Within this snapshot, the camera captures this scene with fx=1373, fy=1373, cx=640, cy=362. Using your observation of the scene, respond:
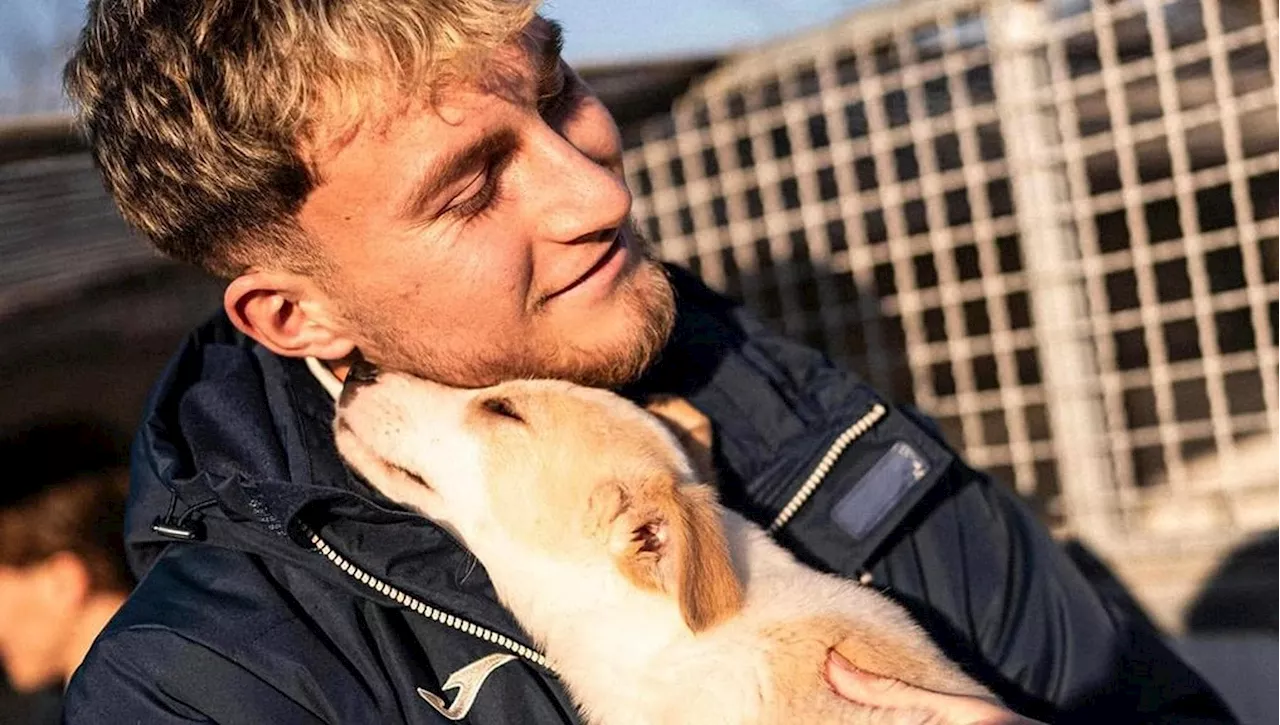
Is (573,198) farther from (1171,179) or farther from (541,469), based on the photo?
(1171,179)

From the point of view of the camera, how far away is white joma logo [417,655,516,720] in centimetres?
201

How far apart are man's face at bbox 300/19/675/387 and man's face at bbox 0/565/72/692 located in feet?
6.17

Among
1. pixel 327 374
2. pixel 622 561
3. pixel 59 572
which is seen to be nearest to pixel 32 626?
pixel 59 572

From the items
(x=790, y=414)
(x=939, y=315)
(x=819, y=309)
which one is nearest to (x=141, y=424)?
(x=790, y=414)

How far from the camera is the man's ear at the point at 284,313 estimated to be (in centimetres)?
232

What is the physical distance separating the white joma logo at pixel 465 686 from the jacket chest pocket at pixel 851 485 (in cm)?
67

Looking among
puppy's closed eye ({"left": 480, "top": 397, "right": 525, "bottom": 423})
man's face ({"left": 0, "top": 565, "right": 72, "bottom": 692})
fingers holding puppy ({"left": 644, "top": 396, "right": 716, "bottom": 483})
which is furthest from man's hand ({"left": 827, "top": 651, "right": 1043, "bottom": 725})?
man's face ({"left": 0, "top": 565, "right": 72, "bottom": 692})

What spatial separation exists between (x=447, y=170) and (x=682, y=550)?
2.35 ft

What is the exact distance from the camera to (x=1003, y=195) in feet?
20.7

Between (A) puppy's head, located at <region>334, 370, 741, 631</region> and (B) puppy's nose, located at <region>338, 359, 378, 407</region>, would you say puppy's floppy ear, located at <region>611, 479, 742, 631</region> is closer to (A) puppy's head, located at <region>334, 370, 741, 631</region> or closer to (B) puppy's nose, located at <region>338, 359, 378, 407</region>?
(A) puppy's head, located at <region>334, 370, 741, 631</region>

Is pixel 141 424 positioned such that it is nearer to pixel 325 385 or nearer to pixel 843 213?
pixel 325 385

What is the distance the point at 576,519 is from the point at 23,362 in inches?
133

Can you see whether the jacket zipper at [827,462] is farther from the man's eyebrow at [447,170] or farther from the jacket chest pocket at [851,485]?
the man's eyebrow at [447,170]

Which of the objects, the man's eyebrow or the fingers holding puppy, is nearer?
the man's eyebrow
